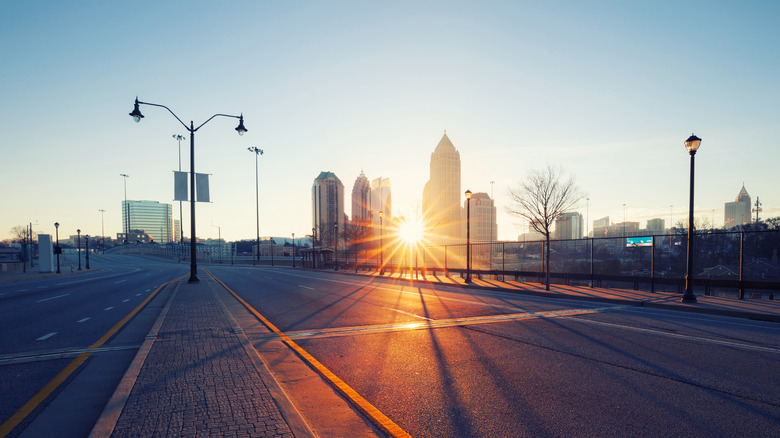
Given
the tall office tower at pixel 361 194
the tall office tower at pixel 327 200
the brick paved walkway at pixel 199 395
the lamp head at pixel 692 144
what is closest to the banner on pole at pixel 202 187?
the brick paved walkway at pixel 199 395

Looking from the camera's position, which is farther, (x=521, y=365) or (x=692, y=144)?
(x=692, y=144)

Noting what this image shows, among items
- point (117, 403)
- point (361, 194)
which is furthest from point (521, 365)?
point (361, 194)

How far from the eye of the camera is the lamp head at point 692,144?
43.7 feet

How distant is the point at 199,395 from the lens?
4.16 m

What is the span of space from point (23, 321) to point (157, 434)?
1028 cm

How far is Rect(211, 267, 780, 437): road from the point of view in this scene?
378 cm

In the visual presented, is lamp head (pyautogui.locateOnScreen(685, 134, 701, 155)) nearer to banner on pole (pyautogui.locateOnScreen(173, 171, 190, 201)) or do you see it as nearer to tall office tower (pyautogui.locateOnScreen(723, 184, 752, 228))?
banner on pole (pyautogui.locateOnScreen(173, 171, 190, 201))

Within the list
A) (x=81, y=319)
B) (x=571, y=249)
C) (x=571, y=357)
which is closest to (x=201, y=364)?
(x=571, y=357)

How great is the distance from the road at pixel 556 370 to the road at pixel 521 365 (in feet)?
0.07

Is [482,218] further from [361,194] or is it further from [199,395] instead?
[199,395]

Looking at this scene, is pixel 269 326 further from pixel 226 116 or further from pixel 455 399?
pixel 226 116

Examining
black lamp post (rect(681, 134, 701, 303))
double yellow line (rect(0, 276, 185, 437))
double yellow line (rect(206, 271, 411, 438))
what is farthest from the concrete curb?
black lamp post (rect(681, 134, 701, 303))

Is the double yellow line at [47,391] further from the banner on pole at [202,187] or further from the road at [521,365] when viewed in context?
the banner on pole at [202,187]

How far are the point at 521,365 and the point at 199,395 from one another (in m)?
4.26
